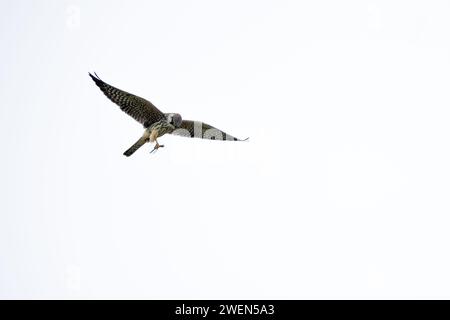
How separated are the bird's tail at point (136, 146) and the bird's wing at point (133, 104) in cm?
46

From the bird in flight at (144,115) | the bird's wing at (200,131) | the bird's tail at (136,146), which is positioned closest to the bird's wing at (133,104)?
the bird in flight at (144,115)

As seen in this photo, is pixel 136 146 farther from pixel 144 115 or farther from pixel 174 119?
pixel 174 119

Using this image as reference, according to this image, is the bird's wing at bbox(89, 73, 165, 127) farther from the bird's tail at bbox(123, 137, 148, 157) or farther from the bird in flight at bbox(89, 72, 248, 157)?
the bird's tail at bbox(123, 137, 148, 157)

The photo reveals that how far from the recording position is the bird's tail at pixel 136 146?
1795 cm

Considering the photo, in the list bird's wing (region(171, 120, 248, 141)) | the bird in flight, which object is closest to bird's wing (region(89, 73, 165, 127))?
the bird in flight

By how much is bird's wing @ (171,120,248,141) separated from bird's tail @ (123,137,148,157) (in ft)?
3.55

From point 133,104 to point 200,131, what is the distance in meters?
1.86

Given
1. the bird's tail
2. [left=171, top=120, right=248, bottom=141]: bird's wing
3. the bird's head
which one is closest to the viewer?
the bird's tail

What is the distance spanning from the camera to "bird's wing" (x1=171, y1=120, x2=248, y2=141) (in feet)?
62.4

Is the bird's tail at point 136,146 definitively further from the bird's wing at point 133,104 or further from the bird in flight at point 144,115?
the bird's wing at point 133,104

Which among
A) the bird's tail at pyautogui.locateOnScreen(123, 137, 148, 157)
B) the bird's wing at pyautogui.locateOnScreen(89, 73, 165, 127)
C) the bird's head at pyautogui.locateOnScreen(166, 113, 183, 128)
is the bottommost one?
the bird's tail at pyautogui.locateOnScreen(123, 137, 148, 157)
